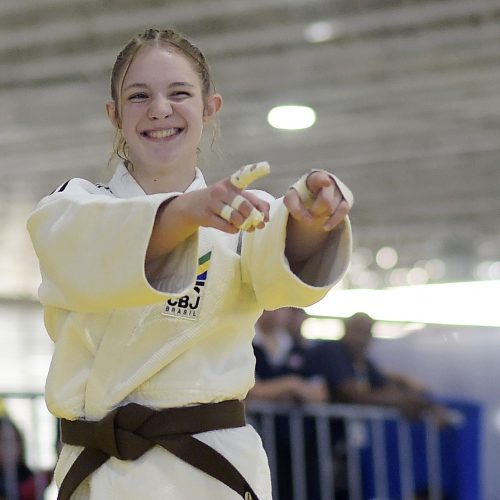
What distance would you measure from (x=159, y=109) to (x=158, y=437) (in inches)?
23.4

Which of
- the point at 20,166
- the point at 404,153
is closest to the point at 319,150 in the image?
the point at 404,153

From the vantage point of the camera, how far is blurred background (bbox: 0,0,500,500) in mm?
8086

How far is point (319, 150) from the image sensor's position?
12.5m

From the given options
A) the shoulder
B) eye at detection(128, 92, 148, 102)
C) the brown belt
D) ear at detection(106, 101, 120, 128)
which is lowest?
the brown belt

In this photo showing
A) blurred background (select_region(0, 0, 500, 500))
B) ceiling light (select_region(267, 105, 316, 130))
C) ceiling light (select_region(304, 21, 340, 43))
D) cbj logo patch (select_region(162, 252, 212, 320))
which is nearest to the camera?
cbj logo patch (select_region(162, 252, 212, 320))

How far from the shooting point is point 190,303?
86.1 inches

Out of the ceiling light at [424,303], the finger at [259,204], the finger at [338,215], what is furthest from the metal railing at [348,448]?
the ceiling light at [424,303]

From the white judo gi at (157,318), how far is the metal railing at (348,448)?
386cm

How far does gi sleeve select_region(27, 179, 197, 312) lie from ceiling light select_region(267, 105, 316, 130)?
852cm

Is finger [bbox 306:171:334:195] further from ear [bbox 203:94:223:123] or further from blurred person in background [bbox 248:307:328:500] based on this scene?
blurred person in background [bbox 248:307:328:500]

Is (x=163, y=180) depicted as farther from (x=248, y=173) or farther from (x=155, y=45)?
(x=248, y=173)

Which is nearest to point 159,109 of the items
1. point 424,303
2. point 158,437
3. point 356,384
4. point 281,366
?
point 158,437

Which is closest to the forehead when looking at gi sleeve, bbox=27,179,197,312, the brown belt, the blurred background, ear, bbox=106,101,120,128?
ear, bbox=106,101,120,128

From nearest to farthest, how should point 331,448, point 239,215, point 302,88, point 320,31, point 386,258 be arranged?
1. point 239,215
2. point 331,448
3. point 320,31
4. point 302,88
5. point 386,258
